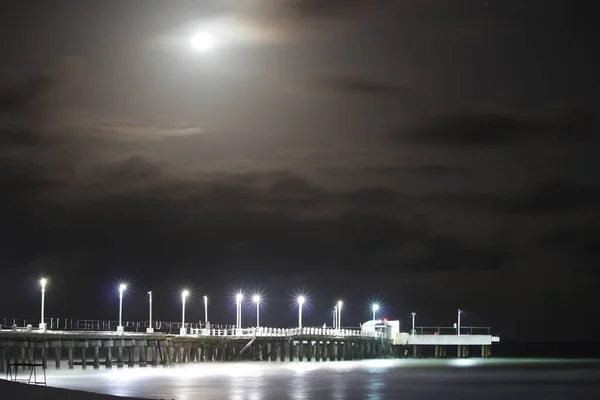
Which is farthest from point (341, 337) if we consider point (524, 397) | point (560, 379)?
point (524, 397)

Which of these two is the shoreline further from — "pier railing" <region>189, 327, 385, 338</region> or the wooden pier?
"pier railing" <region>189, 327, 385, 338</region>

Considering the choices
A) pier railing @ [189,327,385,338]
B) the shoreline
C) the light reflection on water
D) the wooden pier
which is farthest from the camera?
pier railing @ [189,327,385,338]

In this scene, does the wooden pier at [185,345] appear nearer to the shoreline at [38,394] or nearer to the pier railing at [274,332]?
the pier railing at [274,332]

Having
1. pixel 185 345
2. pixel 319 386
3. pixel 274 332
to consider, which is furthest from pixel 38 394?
pixel 274 332

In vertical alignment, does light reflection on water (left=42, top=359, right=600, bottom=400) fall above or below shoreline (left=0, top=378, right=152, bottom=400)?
below

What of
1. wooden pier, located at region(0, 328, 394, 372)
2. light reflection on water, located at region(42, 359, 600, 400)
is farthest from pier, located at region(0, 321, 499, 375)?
light reflection on water, located at region(42, 359, 600, 400)

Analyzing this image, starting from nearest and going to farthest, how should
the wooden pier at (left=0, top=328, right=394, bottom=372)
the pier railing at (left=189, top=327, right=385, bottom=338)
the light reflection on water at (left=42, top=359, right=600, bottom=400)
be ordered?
the light reflection on water at (left=42, top=359, right=600, bottom=400) < the wooden pier at (left=0, top=328, right=394, bottom=372) < the pier railing at (left=189, top=327, right=385, bottom=338)

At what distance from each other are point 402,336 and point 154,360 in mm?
74199

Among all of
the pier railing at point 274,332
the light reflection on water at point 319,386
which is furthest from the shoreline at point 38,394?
the pier railing at point 274,332

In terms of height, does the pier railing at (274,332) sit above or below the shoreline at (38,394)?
below

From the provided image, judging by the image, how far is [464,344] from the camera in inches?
7407

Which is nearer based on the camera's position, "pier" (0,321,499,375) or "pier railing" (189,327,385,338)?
"pier" (0,321,499,375)

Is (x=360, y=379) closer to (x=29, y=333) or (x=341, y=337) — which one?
(x=29, y=333)

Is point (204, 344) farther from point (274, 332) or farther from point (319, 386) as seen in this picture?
point (319, 386)
